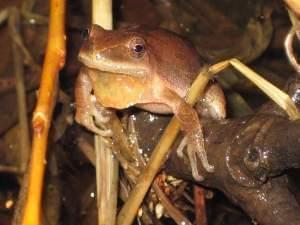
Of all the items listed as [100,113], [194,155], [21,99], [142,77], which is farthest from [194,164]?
[21,99]

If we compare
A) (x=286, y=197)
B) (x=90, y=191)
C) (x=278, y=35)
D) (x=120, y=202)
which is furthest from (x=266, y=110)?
(x=278, y=35)

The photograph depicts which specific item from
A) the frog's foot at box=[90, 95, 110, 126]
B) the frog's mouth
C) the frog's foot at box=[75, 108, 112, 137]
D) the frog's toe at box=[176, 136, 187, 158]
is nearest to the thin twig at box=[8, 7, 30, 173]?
the frog's foot at box=[75, 108, 112, 137]

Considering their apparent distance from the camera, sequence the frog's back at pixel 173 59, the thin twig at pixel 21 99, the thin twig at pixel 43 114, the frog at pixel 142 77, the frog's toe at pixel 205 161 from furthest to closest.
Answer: the thin twig at pixel 21 99
the frog's back at pixel 173 59
the frog at pixel 142 77
the frog's toe at pixel 205 161
the thin twig at pixel 43 114

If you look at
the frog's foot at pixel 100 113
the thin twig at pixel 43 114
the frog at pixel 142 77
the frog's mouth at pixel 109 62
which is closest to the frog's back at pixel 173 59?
the frog at pixel 142 77

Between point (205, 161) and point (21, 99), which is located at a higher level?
point (205, 161)

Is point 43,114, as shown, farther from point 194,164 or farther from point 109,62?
point 194,164

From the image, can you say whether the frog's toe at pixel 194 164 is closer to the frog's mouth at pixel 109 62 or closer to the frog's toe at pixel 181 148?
the frog's toe at pixel 181 148

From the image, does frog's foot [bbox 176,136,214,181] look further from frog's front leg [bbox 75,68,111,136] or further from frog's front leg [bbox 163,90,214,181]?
frog's front leg [bbox 75,68,111,136]

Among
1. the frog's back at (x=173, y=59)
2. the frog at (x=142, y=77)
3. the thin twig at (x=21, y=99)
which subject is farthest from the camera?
the thin twig at (x=21, y=99)
